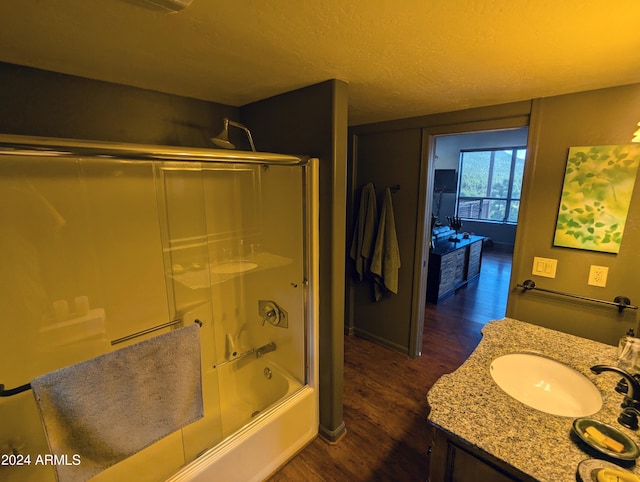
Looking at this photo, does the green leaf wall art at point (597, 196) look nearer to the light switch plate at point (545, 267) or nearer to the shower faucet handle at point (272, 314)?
the light switch plate at point (545, 267)

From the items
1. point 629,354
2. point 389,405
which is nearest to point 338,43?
point 629,354

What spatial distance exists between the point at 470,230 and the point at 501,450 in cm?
746

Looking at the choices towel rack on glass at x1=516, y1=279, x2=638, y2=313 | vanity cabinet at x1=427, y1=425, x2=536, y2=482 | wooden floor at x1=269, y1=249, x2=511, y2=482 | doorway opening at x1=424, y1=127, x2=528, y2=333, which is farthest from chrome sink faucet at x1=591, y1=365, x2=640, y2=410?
doorway opening at x1=424, y1=127, x2=528, y2=333

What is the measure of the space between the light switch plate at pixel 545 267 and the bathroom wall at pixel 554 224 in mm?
25

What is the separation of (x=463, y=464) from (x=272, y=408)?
44.0 inches

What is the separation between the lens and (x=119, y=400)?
4.35ft

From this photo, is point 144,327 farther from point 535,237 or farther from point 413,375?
point 535,237

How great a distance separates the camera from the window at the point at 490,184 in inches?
273

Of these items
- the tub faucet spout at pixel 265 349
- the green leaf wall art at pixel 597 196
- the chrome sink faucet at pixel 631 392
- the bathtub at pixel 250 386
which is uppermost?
the green leaf wall art at pixel 597 196

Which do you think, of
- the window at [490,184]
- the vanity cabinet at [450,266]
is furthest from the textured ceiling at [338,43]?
the window at [490,184]

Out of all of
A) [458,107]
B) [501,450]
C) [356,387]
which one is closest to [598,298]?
[501,450]

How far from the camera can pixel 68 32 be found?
3.82ft

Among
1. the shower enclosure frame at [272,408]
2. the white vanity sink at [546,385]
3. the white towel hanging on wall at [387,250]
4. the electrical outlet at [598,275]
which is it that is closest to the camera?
the shower enclosure frame at [272,408]

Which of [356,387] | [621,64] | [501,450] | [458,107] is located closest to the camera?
[501,450]
